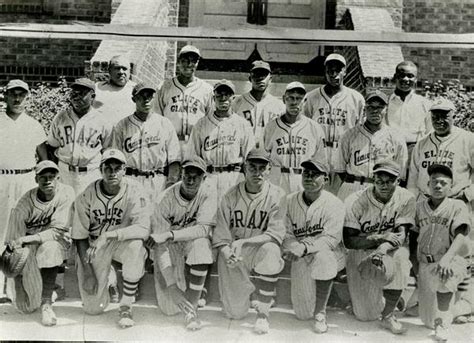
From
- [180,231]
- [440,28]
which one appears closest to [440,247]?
[180,231]

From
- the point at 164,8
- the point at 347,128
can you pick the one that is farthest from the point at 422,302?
the point at 164,8

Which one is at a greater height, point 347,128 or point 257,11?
point 257,11

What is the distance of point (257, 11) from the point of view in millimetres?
9383

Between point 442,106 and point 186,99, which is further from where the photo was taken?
point 186,99

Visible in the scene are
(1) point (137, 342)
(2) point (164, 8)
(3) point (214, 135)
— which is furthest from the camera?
(2) point (164, 8)

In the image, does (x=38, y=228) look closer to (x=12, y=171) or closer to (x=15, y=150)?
(x=12, y=171)

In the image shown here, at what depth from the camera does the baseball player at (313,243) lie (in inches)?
205

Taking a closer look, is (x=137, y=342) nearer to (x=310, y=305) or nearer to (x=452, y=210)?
(x=310, y=305)

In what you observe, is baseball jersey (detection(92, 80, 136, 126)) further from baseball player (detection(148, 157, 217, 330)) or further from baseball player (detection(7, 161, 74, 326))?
baseball player (detection(148, 157, 217, 330))

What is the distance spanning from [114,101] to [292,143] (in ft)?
5.53

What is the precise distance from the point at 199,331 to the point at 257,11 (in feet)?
18.3

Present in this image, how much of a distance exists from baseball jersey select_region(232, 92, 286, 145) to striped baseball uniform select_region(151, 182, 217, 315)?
0.89 metres

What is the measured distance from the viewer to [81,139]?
5.68 metres

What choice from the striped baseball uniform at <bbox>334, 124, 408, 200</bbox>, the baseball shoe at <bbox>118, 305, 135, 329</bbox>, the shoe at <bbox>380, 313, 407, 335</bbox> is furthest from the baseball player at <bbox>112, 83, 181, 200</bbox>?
the shoe at <bbox>380, 313, 407, 335</bbox>
